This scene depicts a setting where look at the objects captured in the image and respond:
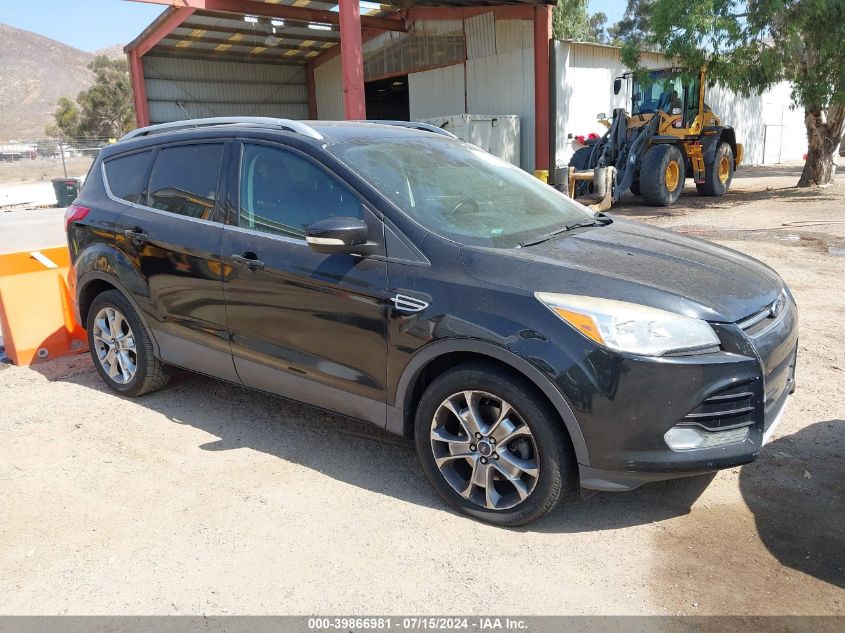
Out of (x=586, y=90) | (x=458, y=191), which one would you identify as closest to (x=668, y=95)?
(x=586, y=90)

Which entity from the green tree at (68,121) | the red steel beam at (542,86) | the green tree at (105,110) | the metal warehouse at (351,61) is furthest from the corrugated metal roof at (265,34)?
the green tree at (68,121)

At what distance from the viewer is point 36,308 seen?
5883 millimetres

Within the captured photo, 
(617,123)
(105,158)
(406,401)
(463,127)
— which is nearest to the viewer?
(406,401)

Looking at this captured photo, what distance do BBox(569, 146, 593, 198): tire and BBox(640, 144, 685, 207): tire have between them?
1144 millimetres

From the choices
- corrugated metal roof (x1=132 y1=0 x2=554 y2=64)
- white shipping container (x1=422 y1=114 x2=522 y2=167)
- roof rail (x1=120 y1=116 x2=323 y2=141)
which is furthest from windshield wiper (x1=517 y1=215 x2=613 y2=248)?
corrugated metal roof (x1=132 y1=0 x2=554 y2=64)

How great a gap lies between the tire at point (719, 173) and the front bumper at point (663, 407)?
14924mm

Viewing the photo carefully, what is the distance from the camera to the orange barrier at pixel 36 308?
578 cm

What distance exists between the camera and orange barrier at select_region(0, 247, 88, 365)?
5.78 m

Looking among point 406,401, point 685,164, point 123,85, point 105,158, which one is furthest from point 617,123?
point 123,85

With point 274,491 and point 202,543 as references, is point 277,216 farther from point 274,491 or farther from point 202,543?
point 202,543

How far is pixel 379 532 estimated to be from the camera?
10.5 ft

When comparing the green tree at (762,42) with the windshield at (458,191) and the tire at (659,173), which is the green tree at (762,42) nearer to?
the tire at (659,173)

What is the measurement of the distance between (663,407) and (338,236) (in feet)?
5.30

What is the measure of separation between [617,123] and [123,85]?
61340 mm
